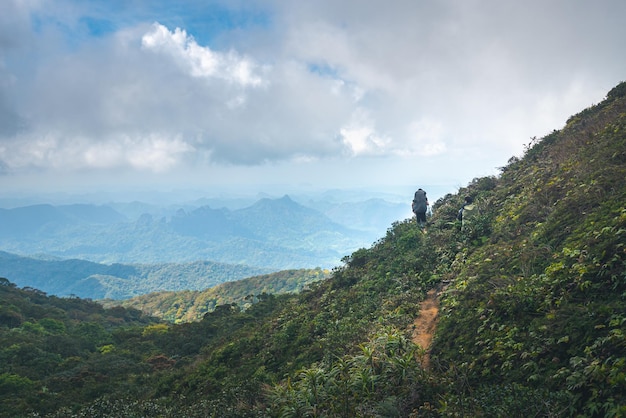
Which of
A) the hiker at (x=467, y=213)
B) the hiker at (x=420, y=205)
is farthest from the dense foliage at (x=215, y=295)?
the hiker at (x=467, y=213)

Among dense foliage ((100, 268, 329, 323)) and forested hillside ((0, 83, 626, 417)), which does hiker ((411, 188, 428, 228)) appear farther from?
dense foliage ((100, 268, 329, 323))

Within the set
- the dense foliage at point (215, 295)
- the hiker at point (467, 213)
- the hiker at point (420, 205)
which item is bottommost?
the dense foliage at point (215, 295)

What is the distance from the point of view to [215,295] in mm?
116625

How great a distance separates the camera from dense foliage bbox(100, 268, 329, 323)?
4313 inches

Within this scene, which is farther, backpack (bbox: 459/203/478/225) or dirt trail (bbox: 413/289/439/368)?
backpack (bbox: 459/203/478/225)

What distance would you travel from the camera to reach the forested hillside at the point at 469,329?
6281 millimetres

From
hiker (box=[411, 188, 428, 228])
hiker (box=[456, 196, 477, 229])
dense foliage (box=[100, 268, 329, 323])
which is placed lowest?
dense foliage (box=[100, 268, 329, 323])

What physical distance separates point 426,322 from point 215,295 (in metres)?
113

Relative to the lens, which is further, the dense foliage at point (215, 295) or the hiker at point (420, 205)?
the dense foliage at point (215, 295)

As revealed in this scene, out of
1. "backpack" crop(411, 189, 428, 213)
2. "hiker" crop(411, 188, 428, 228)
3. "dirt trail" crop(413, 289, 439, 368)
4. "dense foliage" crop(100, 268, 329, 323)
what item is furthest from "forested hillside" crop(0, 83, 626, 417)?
"dense foliage" crop(100, 268, 329, 323)

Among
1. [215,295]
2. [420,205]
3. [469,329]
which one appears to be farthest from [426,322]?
[215,295]

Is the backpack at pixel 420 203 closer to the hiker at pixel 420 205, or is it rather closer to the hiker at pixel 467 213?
the hiker at pixel 420 205

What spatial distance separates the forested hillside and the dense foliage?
8993 centimetres

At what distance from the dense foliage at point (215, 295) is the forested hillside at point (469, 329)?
8993 cm
